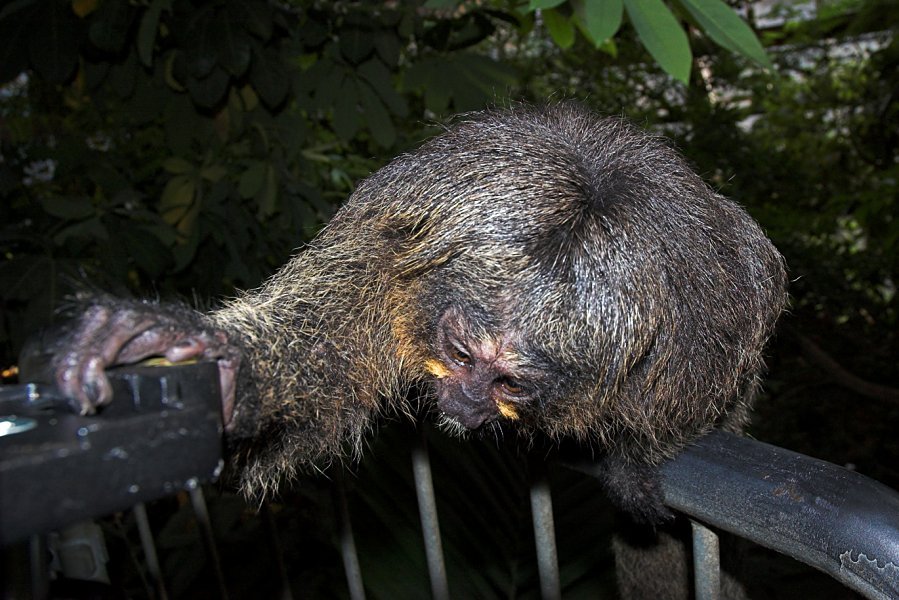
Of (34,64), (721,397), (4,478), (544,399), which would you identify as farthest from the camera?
(34,64)

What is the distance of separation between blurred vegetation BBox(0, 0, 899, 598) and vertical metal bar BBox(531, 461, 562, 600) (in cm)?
51

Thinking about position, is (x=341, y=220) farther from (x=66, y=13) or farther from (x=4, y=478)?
(x=4, y=478)

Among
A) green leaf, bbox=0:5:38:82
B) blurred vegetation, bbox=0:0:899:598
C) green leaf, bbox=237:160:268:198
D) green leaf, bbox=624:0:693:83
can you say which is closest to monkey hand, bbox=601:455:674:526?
blurred vegetation, bbox=0:0:899:598

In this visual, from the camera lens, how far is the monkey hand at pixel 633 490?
1619 millimetres

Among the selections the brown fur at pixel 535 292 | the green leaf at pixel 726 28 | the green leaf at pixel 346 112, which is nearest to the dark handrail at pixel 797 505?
the brown fur at pixel 535 292

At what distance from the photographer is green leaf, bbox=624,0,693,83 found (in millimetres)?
1445

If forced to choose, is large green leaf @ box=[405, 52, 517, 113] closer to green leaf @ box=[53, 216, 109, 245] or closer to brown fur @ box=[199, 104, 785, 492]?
brown fur @ box=[199, 104, 785, 492]

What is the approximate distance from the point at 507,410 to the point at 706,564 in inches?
23.2

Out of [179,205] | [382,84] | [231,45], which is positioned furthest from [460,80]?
[179,205]

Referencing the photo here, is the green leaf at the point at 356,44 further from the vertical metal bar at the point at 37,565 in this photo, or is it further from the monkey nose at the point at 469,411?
the vertical metal bar at the point at 37,565

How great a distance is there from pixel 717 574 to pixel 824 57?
18.3 ft

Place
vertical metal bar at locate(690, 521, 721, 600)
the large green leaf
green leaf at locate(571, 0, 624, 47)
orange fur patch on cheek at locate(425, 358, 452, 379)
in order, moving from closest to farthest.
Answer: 1. vertical metal bar at locate(690, 521, 721, 600)
2. green leaf at locate(571, 0, 624, 47)
3. orange fur patch on cheek at locate(425, 358, 452, 379)
4. the large green leaf

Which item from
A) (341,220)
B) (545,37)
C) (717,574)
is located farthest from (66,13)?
(545,37)

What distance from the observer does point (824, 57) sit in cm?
572
